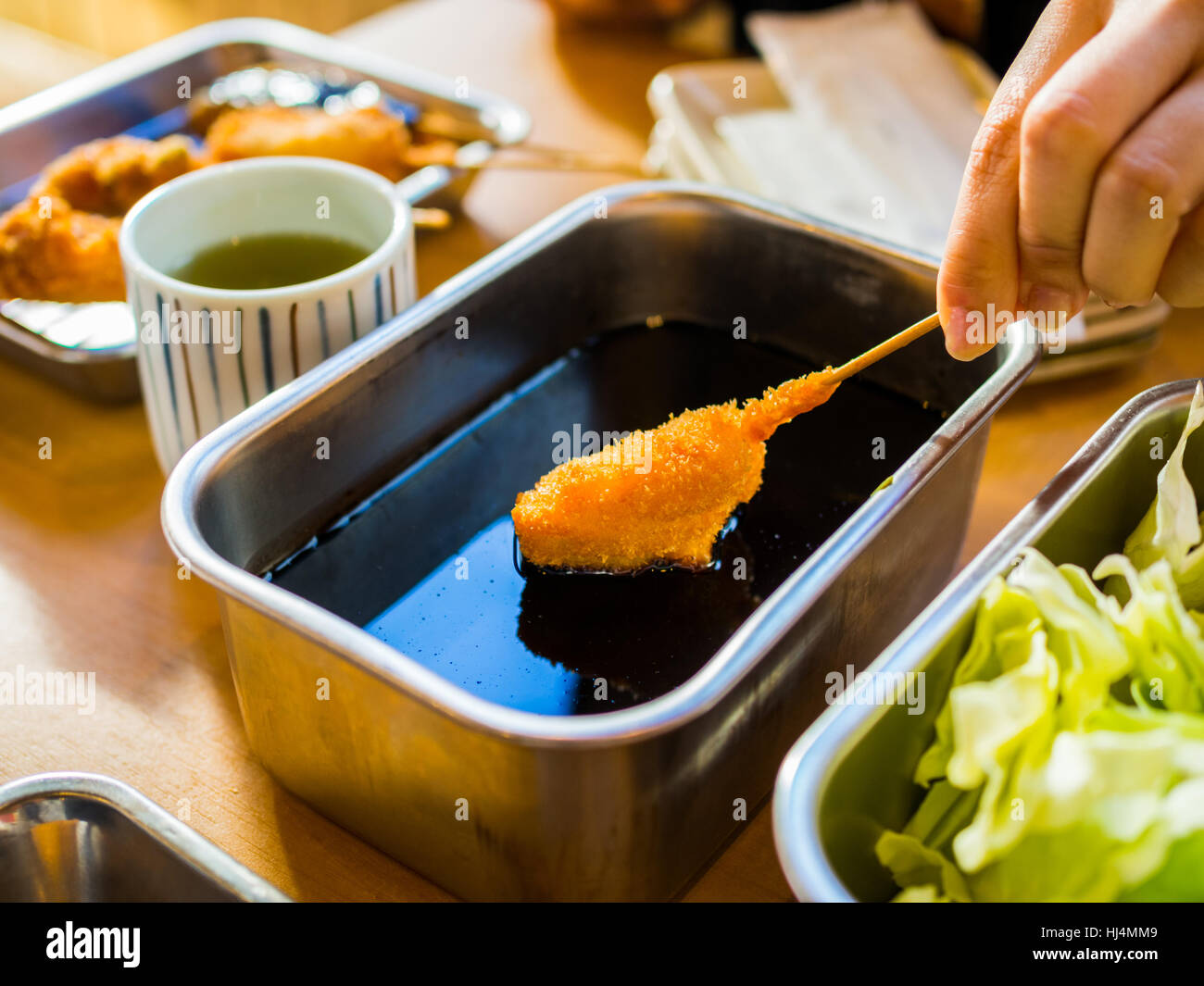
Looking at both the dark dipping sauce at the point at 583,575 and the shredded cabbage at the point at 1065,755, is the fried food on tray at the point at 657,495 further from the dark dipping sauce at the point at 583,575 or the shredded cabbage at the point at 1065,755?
the shredded cabbage at the point at 1065,755

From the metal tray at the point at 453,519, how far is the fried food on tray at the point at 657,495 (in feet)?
0.61

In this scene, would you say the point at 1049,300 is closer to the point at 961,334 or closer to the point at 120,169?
the point at 961,334

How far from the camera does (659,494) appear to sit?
1.10 metres

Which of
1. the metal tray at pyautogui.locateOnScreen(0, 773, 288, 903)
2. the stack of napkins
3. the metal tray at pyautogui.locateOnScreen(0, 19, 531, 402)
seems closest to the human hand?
the stack of napkins

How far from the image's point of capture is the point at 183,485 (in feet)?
3.03

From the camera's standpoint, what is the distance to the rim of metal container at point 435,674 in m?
0.73

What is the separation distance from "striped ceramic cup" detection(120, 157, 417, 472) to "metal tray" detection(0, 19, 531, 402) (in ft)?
0.95

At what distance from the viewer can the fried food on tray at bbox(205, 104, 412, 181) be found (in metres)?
1.62

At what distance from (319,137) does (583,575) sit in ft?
2.91

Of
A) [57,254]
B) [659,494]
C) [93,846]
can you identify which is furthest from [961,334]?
[57,254]

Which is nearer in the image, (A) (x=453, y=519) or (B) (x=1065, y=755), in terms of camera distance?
(B) (x=1065, y=755)

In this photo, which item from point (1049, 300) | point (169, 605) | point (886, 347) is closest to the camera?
point (1049, 300)

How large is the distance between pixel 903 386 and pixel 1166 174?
1.80 feet

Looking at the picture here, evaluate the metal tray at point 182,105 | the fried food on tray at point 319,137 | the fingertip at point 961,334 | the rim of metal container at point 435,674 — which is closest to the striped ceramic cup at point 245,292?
the rim of metal container at point 435,674
